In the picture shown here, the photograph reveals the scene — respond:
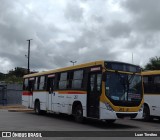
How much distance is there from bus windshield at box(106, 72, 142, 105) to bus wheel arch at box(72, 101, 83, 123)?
102 inches

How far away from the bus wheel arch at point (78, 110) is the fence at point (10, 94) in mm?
21991

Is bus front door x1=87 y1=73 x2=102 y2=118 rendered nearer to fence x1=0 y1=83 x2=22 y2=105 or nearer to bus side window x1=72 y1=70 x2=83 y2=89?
bus side window x1=72 y1=70 x2=83 y2=89

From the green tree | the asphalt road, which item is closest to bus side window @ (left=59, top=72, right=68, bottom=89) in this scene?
the asphalt road

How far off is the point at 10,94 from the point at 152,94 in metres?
24.2

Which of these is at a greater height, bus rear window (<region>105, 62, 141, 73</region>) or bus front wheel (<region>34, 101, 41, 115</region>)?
bus rear window (<region>105, 62, 141, 73</region>)

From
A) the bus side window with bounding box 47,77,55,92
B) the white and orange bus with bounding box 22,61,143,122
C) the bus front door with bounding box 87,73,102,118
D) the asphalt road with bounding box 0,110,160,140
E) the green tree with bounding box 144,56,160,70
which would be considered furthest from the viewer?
the green tree with bounding box 144,56,160,70

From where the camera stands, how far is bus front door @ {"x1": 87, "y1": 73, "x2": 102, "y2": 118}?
17970 millimetres

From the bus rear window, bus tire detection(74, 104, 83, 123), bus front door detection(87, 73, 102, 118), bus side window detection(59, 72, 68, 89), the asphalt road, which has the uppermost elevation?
the bus rear window

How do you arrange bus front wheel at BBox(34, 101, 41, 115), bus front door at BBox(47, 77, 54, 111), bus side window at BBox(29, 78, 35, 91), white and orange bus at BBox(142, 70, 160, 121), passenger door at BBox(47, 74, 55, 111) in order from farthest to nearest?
1. bus side window at BBox(29, 78, 35, 91)
2. bus front wheel at BBox(34, 101, 41, 115)
3. bus front door at BBox(47, 77, 54, 111)
4. passenger door at BBox(47, 74, 55, 111)
5. white and orange bus at BBox(142, 70, 160, 121)

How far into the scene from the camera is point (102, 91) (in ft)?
57.7

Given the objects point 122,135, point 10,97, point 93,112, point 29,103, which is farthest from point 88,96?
point 10,97

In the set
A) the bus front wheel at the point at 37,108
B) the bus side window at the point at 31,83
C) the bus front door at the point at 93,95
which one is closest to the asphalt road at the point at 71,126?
the bus front door at the point at 93,95

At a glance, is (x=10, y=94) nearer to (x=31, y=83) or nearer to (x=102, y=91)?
(x=31, y=83)

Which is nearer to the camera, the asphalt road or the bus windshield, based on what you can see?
the asphalt road
